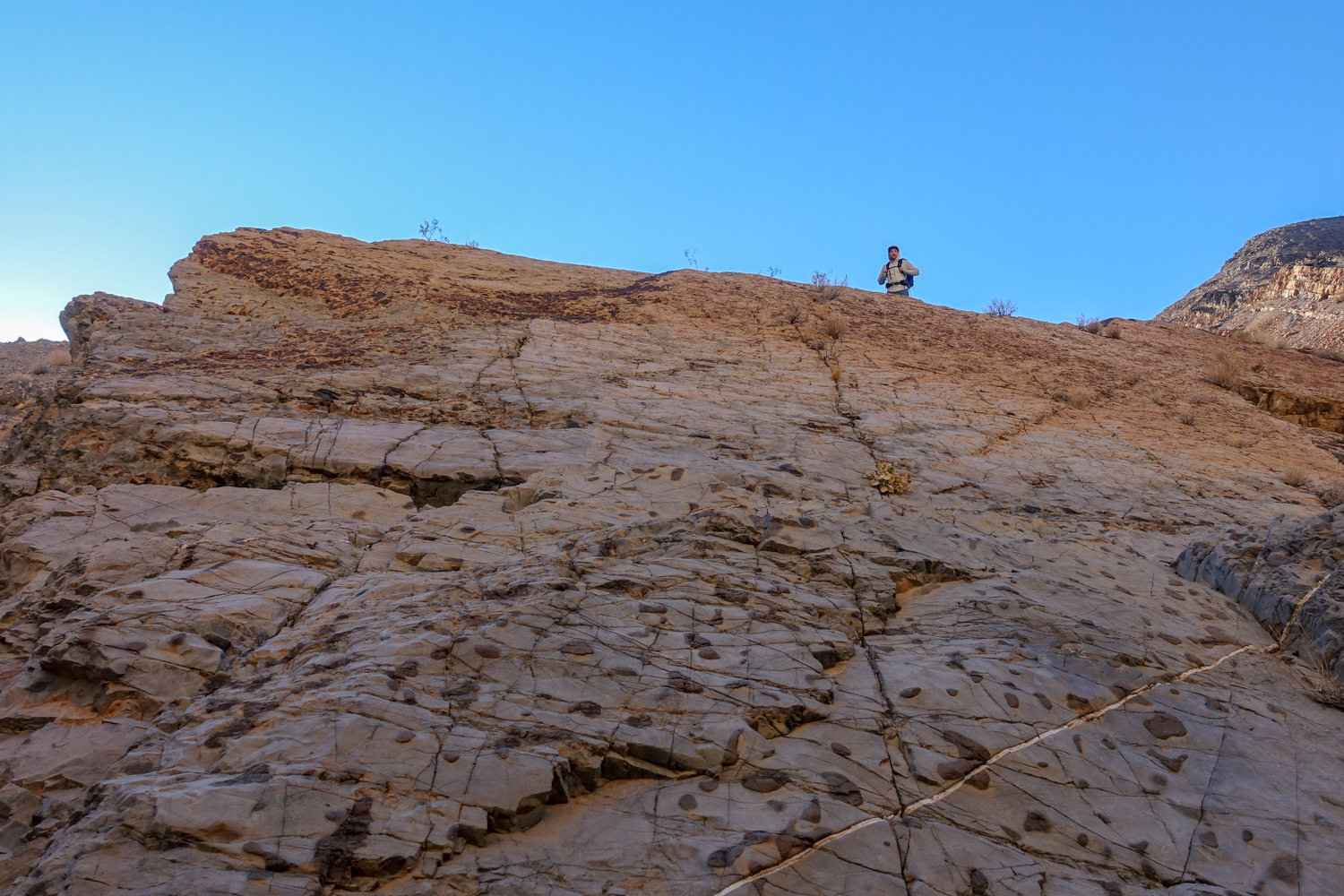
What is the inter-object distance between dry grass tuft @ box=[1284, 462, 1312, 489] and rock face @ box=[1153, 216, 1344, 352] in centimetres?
666

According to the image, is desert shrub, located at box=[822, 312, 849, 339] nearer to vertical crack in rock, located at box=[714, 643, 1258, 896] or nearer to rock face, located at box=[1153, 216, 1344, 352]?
vertical crack in rock, located at box=[714, 643, 1258, 896]

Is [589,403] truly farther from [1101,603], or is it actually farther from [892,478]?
[1101,603]

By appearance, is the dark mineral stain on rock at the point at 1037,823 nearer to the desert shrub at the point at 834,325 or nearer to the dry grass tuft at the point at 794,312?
the desert shrub at the point at 834,325

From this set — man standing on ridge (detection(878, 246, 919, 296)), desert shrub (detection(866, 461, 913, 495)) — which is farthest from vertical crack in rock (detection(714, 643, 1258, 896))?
man standing on ridge (detection(878, 246, 919, 296))

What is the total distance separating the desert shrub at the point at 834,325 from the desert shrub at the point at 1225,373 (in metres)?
4.75

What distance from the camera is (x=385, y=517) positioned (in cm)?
533

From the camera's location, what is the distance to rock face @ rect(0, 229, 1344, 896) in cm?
275

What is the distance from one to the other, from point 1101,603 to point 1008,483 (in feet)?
7.18

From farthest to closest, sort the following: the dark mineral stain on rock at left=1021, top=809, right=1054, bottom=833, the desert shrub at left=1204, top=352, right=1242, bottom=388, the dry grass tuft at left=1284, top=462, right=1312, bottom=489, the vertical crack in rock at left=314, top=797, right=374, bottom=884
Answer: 1. the desert shrub at left=1204, top=352, right=1242, bottom=388
2. the dry grass tuft at left=1284, top=462, right=1312, bottom=489
3. the dark mineral stain on rock at left=1021, top=809, right=1054, bottom=833
4. the vertical crack in rock at left=314, top=797, right=374, bottom=884

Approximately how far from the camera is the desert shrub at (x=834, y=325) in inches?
393

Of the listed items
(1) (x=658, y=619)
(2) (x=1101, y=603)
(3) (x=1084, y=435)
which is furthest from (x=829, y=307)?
(1) (x=658, y=619)

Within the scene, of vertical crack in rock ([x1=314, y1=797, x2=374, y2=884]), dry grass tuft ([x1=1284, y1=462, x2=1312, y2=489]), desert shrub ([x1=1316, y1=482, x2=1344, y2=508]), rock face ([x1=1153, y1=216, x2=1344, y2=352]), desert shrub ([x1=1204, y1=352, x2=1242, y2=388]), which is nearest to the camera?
vertical crack in rock ([x1=314, y1=797, x2=374, y2=884])

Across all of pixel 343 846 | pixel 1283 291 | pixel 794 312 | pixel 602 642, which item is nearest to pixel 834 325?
pixel 794 312

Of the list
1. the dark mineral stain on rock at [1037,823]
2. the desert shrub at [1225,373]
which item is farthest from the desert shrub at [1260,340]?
the dark mineral stain on rock at [1037,823]
